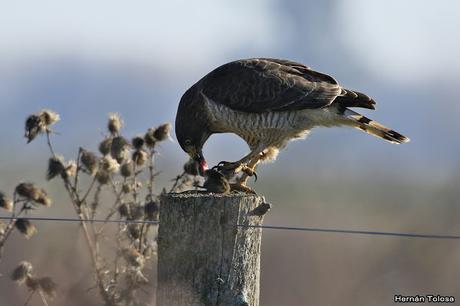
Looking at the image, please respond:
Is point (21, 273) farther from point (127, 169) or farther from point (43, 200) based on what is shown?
point (127, 169)

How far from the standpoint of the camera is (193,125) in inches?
379

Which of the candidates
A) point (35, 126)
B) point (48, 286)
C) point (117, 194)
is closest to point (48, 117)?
point (35, 126)

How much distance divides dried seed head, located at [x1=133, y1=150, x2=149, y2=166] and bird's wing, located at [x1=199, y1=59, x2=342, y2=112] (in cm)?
63

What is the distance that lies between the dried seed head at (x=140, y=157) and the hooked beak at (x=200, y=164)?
1.20 ft

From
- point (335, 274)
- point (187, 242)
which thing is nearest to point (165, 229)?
point (187, 242)

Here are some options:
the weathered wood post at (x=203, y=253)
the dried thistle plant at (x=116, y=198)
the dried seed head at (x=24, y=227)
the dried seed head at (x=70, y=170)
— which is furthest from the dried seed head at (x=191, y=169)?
the weathered wood post at (x=203, y=253)

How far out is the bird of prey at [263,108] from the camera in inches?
369

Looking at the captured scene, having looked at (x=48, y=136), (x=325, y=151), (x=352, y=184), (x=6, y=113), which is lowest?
(x=48, y=136)

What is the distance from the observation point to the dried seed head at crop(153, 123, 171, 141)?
9.24 m

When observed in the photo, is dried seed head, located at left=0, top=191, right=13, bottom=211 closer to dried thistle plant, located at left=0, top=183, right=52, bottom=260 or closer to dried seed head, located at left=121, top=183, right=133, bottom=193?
dried thistle plant, located at left=0, top=183, right=52, bottom=260

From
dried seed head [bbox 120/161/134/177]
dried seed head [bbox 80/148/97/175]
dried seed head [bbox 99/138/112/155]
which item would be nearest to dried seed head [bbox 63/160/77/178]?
dried seed head [bbox 80/148/97/175]

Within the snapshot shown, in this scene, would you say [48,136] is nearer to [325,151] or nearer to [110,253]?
[110,253]

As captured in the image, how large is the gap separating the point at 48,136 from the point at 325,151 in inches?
1445

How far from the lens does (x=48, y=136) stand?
30.5ft
